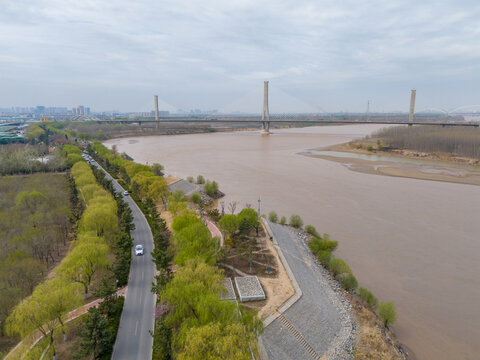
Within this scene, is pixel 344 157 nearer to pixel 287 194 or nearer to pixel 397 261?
pixel 287 194

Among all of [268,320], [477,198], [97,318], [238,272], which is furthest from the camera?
[477,198]

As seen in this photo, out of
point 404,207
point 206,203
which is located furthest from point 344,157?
point 206,203

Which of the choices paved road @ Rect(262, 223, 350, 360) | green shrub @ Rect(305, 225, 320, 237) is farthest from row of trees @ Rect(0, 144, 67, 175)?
paved road @ Rect(262, 223, 350, 360)

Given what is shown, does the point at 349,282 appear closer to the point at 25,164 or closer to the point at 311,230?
the point at 311,230

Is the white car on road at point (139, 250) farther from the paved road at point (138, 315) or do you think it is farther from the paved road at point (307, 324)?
the paved road at point (307, 324)

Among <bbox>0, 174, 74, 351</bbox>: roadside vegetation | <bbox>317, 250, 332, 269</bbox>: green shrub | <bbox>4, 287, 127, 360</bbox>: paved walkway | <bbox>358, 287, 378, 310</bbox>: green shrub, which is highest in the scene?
<bbox>0, 174, 74, 351</bbox>: roadside vegetation

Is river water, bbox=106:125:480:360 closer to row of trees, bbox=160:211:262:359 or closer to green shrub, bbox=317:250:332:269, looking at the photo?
green shrub, bbox=317:250:332:269

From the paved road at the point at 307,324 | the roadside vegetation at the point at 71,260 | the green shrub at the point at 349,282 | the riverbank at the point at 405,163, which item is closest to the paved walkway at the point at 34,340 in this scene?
the roadside vegetation at the point at 71,260

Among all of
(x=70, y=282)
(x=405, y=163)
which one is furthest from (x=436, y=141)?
(x=70, y=282)

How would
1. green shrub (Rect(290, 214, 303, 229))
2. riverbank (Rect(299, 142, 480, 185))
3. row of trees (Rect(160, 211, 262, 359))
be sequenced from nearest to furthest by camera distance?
row of trees (Rect(160, 211, 262, 359)) → green shrub (Rect(290, 214, 303, 229)) → riverbank (Rect(299, 142, 480, 185))
